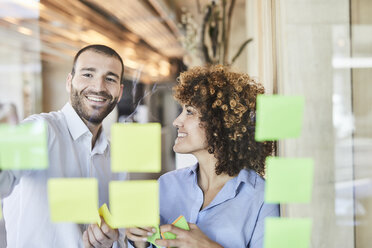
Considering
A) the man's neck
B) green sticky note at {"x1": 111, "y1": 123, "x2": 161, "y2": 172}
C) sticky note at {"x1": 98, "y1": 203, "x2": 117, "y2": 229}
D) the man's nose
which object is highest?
the man's nose

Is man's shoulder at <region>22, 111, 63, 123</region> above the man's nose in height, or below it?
below

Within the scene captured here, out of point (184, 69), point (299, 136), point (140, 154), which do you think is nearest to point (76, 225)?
point (140, 154)

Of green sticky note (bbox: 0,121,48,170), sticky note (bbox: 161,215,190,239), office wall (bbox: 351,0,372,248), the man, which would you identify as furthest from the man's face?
office wall (bbox: 351,0,372,248)

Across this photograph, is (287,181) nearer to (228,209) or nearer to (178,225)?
(228,209)

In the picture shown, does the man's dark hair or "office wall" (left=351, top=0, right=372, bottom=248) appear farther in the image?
"office wall" (left=351, top=0, right=372, bottom=248)

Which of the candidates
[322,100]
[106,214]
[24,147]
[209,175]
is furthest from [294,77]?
[24,147]

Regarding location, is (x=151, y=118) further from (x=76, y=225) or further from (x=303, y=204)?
(x=303, y=204)

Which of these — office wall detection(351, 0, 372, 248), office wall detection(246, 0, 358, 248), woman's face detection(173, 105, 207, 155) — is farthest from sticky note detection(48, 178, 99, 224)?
office wall detection(351, 0, 372, 248)

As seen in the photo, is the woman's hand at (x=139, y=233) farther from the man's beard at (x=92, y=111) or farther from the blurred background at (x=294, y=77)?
the man's beard at (x=92, y=111)

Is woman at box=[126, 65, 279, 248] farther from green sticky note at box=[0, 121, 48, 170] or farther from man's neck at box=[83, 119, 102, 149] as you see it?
green sticky note at box=[0, 121, 48, 170]

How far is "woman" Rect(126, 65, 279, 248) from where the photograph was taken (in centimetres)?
84

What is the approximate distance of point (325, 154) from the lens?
0.84m

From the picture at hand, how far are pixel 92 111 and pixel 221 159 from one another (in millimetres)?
367

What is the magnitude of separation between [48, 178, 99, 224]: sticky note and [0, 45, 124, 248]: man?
0.05 feet
